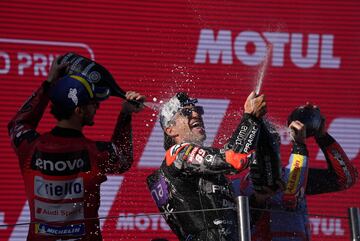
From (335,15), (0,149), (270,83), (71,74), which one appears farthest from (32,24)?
(71,74)

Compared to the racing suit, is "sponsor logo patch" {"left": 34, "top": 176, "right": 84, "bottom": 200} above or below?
above

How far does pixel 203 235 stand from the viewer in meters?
3.97

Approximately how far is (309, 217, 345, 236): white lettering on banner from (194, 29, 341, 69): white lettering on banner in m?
1.18

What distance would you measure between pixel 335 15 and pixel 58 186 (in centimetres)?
393

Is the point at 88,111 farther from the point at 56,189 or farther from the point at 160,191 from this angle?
the point at 160,191

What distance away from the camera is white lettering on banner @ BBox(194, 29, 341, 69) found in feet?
22.9

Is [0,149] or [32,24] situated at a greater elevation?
[32,24]

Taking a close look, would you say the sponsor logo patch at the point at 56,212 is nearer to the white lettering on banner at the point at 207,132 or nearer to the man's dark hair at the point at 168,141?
the man's dark hair at the point at 168,141

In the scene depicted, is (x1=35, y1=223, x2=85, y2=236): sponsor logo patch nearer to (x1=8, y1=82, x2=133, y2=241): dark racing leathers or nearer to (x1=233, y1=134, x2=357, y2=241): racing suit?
(x1=8, y1=82, x2=133, y2=241): dark racing leathers

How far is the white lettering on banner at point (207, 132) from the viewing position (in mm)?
6742

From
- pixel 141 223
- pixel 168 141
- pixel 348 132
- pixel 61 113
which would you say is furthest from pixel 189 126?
pixel 348 132

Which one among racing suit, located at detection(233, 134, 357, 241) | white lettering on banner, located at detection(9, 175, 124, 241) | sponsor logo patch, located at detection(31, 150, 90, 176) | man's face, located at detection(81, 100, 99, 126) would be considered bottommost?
white lettering on banner, located at detection(9, 175, 124, 241)

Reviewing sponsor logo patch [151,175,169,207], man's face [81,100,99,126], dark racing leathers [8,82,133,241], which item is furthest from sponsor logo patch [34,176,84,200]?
sponsor logo patch [151,175,169,207]

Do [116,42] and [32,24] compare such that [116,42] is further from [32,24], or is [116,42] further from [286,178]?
[286,178]
